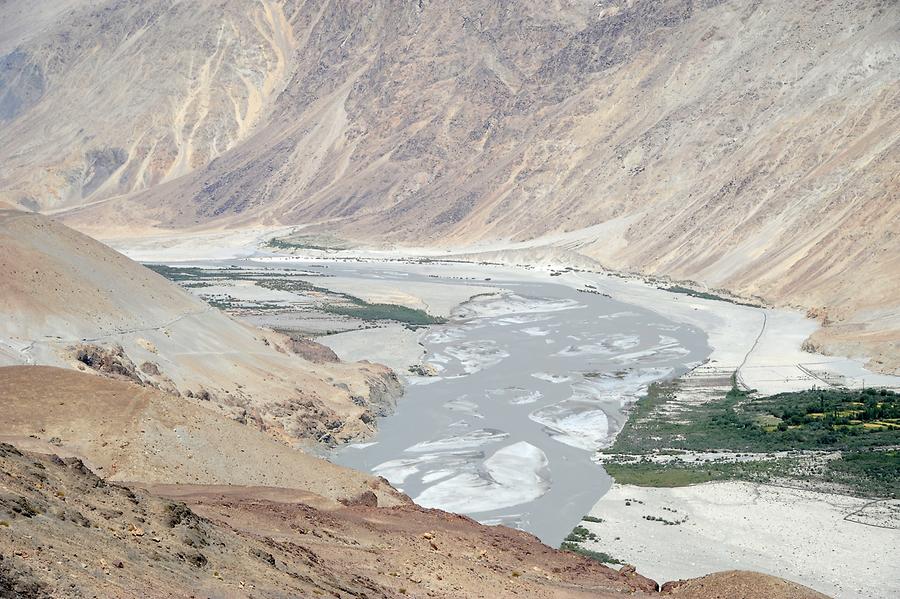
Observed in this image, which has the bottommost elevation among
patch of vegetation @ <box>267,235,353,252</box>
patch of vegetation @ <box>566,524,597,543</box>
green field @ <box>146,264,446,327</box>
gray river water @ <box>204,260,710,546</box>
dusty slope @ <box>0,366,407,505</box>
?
patch of vegetation @ <box>267,235,353,252</box>

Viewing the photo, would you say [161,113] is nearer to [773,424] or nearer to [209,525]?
[773,424]

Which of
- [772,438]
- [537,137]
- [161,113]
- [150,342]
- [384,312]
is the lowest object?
[384,312]

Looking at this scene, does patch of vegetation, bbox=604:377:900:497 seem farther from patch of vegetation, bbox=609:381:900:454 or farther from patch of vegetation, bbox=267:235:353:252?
patch of vegetation, bbox=267:235:353:252

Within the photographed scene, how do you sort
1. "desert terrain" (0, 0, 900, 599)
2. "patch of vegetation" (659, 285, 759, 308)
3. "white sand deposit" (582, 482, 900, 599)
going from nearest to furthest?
"desert terrain" (0, 0, 900, 599) < "white sand deposit" (582, 482, 900, 599) < "patch of vegetation" (659, 285, 759, 308)

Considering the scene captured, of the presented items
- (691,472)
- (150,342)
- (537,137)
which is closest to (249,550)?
(691,472)

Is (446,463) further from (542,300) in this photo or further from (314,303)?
(542,300)

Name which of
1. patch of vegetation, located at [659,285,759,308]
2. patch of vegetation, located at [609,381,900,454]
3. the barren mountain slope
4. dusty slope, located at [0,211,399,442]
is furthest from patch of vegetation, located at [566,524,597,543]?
the barren mountain slope

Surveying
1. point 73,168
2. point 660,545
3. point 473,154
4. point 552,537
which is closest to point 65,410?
point 552,537
